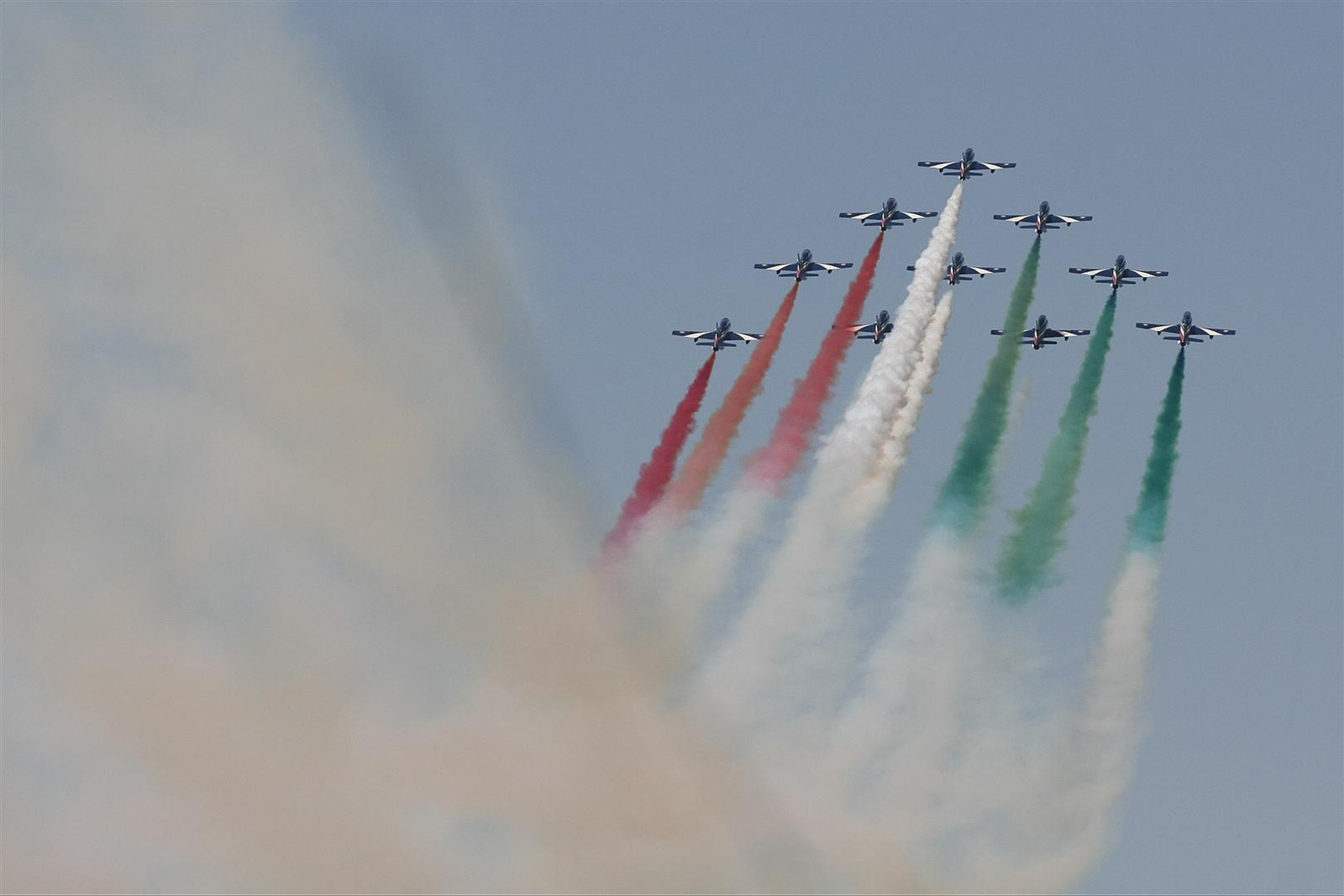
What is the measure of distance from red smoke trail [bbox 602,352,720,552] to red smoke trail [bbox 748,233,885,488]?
2790 millimetres

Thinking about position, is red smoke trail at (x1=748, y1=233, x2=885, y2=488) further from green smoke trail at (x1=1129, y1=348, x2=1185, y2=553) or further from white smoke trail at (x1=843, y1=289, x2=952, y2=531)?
green smoke trail at (x1=1129, y1=348, x2=1185, y2=553)

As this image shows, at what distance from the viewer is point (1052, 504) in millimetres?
83375

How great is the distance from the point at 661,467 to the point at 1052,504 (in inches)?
554

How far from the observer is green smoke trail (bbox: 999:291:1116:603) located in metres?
82.3

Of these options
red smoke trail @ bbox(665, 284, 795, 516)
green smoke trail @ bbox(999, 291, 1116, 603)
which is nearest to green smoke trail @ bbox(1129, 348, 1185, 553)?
green smoke trail @ bbox(999, 291, 1116, 603)

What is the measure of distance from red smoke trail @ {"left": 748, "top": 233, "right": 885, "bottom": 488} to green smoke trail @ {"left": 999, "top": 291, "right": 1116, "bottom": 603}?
839 cm

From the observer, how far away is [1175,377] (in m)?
84.6

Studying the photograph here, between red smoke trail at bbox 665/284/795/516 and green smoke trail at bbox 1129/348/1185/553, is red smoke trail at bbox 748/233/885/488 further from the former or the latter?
green smoke trail at bbox 1129/348/1185/553

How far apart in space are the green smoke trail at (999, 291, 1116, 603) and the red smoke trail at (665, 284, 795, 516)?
1080 cm

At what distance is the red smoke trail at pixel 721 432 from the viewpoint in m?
85.3

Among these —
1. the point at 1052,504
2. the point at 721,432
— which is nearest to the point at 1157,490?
the point at 1052,504

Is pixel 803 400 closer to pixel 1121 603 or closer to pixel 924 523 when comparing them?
pixel 924 523

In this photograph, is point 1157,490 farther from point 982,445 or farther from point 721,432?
point 721,432

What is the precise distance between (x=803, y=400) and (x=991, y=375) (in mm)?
6959
